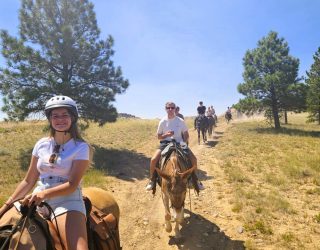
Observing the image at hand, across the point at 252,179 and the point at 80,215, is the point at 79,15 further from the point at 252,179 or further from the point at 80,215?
the point at 80,215

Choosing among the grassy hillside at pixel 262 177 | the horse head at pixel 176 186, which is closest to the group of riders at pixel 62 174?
the horse head at pixel 176 186

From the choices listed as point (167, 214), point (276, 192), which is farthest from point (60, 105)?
point (276, 192)

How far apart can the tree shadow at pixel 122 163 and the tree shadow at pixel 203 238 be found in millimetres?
6028

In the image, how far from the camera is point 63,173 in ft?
12.2

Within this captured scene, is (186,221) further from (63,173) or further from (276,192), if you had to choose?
(63,173)

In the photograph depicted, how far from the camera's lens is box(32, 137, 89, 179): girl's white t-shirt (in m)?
3.69

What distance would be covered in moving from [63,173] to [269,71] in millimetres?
33983

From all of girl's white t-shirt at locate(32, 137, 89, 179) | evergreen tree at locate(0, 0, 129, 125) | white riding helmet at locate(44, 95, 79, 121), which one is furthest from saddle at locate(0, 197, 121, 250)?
evergreen tree at locate(0, 0, 129, 125)

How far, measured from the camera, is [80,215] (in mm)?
3637

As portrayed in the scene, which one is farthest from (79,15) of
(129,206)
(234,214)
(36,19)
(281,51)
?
(281,51)

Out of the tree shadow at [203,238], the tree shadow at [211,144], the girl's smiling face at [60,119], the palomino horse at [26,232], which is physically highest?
the girl's smiling face at [60,119]

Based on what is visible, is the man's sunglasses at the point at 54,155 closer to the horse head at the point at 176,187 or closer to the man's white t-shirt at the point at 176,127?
the horse head at the point at 176,187

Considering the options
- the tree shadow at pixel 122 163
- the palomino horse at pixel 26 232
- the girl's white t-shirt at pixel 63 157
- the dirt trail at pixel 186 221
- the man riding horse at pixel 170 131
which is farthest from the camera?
the tree shadow at pixel 122 163

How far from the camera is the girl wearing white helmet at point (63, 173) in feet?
11.4
